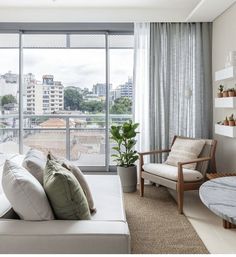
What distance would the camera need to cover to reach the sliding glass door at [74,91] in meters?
4.72

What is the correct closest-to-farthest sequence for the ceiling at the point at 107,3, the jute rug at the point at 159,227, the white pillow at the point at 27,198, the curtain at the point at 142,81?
the white pillow at the point at 27,198, the jute rug at the point at 159,227, the ceiling at the point at 107,3, the curtain at the point at 142,81

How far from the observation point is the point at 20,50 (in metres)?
4.62

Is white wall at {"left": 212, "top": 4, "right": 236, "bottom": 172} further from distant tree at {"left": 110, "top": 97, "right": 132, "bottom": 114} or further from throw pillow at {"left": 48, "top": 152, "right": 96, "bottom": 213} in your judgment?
throw pillow at {"left": 48, "top": 152, "right": 96, "bottom": 213}

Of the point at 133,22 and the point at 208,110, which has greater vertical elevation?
the point at 133,22

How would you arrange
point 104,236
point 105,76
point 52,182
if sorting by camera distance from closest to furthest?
point 104,236 → point 52,182 → point 105,76

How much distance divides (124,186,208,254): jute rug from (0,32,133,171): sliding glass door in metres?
1.28

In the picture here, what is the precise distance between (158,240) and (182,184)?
0.88 metres

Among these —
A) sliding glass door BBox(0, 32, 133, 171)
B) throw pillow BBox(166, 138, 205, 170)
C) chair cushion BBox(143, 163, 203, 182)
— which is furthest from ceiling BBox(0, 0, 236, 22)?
chair cushion BBox(143, 163, 203, 182)

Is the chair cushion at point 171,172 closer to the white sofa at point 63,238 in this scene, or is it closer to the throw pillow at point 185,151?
the throw pillow at point 185,151

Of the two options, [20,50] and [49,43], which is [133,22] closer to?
[49,43]

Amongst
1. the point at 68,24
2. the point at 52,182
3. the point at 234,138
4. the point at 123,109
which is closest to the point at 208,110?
the point at 234,138

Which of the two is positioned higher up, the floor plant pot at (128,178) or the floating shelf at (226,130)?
the floating shelf at (226,130)

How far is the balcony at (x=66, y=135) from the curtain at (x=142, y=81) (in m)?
0.38

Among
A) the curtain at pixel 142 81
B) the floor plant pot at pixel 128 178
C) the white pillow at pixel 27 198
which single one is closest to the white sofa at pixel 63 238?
the white pillow at pixel 27 198
